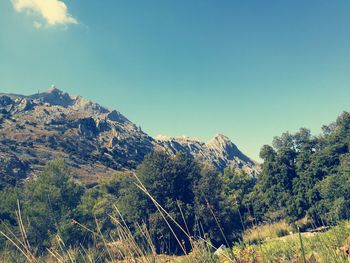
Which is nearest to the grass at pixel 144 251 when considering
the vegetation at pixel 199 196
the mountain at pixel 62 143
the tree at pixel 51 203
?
the tree at pixel 51 203

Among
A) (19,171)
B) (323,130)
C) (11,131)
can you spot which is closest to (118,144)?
(11,131)

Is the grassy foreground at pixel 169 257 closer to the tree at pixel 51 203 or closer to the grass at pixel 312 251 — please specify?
the grass at pixel 312 251

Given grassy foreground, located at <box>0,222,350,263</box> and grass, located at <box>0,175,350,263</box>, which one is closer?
grass, located at <box>0,175,350,263</box>

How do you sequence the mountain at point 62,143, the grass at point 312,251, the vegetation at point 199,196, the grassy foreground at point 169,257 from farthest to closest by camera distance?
the mountain at point 62,143, the vegetation at point 199,196, the grass at point 312,251, the grassy foreground at point 169,257

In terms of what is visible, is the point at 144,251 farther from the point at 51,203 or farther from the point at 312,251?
the point at 51,203

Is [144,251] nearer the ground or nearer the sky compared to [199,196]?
nearer the sky

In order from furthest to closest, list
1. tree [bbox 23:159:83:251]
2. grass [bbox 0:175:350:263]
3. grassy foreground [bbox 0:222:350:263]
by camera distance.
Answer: tree [bbox 23:159:83:251] → grassy foreground [bbox 0:222:350:263] → grass [bbox 0:175:350:263]

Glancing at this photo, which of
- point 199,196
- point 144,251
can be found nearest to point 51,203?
point 199,196

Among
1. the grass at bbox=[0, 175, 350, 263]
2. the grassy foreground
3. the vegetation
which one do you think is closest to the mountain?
the vegetation

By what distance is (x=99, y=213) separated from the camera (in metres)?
37.6

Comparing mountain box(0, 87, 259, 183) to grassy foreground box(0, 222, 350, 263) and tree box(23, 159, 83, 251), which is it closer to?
tree box(23, 159, 83, 251)

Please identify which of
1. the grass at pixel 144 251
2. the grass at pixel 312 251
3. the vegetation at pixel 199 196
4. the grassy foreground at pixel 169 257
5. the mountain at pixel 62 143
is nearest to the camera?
the grass at pixel 144 251

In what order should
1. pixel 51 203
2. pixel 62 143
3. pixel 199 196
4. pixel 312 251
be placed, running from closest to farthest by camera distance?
pixel 312 251
pixel 51 203
pixel 199 196
pixel 62 143

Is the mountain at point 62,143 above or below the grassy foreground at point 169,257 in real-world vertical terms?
above
